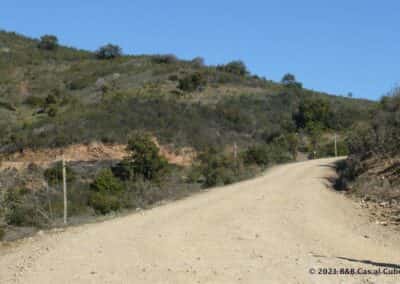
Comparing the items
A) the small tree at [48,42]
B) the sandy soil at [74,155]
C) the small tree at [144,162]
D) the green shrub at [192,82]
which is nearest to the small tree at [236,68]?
the green shrub at [192,82]

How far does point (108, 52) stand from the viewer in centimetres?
7225

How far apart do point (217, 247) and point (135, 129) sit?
29.9 metres

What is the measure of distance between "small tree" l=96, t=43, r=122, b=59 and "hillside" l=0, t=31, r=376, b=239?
0.45 ft

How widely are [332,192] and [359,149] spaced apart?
4.66 meters

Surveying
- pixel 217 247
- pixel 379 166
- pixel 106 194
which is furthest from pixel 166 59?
pixel 217 247

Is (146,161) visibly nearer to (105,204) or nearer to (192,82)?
(105,204)

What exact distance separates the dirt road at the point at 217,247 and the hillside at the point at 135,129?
138 inches

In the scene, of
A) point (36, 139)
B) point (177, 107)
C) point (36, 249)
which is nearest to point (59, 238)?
point (36, 249)

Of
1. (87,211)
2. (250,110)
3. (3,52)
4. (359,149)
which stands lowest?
(87,211)

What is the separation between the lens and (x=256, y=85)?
61344mm

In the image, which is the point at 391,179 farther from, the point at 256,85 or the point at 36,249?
the point at 256,85

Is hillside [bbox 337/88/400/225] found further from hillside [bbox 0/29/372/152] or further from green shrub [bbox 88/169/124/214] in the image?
hillside [bbox 0/29/372/152]

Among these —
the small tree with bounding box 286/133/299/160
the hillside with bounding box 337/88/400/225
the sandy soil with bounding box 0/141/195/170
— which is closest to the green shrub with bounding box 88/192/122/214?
the hillside with bounding box 337/88/400/225

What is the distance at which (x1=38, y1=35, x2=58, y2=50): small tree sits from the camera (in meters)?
78.2
